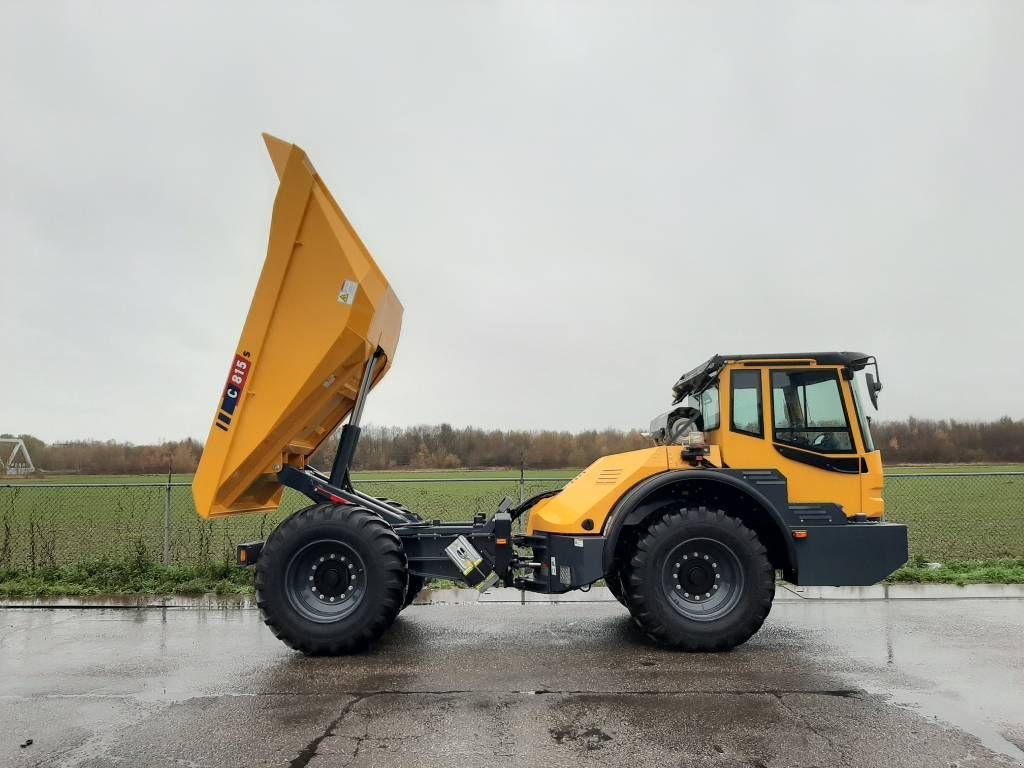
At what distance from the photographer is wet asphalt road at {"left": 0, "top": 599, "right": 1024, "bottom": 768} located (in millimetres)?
3861

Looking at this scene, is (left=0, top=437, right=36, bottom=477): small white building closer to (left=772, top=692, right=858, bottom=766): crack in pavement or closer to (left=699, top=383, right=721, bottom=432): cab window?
(left=699, top=383, right=721, bottom=432): cab window

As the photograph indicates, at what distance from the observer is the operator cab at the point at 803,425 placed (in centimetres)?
625

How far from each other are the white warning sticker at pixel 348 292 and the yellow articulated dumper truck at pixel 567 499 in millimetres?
21

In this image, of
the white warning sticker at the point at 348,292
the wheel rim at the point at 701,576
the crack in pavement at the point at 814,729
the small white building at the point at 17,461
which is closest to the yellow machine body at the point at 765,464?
the wheel rim at the point at 701,576

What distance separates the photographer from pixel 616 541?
5.94 metres

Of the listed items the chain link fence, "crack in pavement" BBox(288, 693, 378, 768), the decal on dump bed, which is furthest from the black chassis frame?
"crack in pavement" BBox(288, 693, 378, 768)

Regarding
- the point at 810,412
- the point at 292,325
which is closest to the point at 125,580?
the point at 292,325

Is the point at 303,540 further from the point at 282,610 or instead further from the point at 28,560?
the point at 28,560

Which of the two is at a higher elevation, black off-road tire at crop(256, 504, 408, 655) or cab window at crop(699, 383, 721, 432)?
cab window at crop(699, 383, 721, 432)

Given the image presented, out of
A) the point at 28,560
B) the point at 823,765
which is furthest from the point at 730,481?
the point at 28,560

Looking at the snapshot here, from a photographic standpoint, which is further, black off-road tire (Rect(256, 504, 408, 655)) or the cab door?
the cab door

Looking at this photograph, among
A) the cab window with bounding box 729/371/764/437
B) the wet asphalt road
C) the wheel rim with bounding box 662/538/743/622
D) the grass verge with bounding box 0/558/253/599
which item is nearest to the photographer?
the wet asphalt road

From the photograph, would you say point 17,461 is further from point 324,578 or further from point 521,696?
point 521,696

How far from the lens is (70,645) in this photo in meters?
6.46
